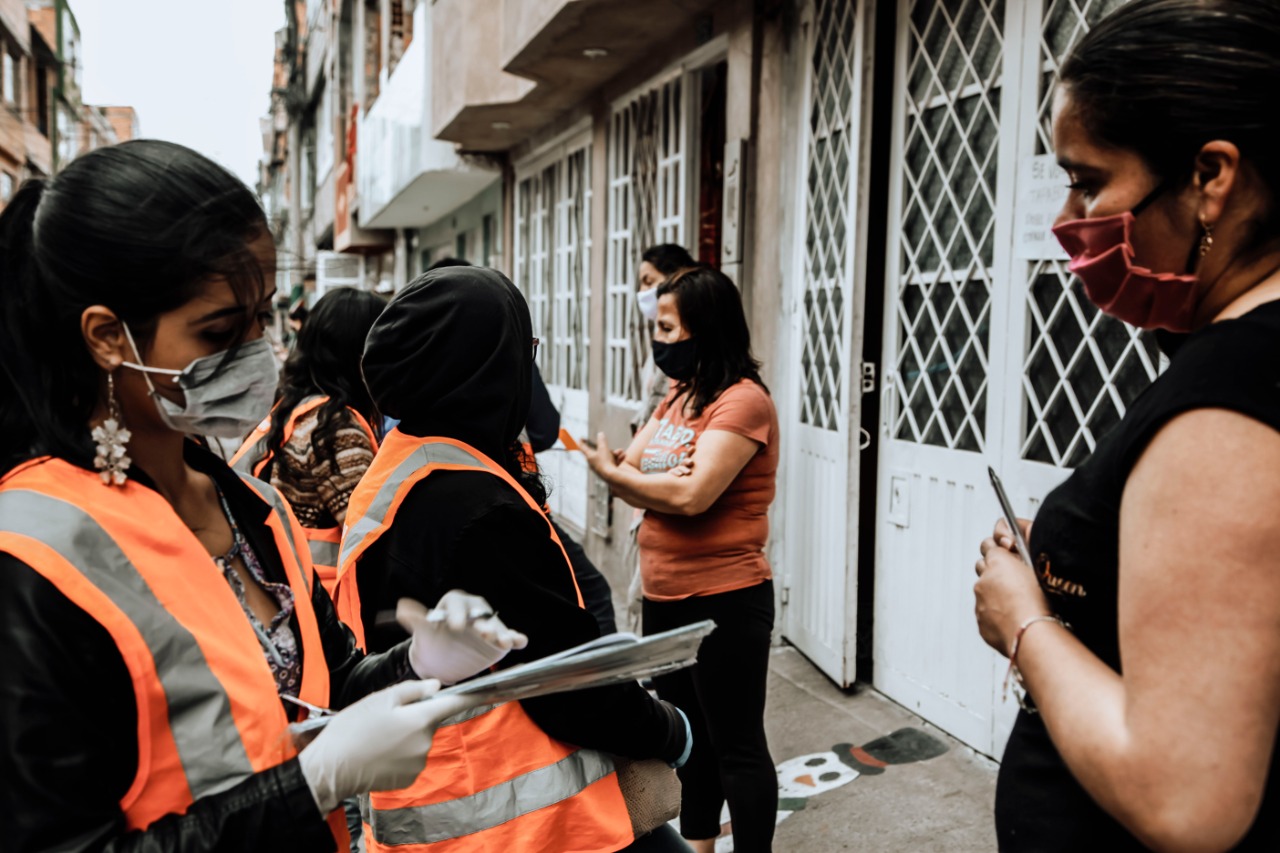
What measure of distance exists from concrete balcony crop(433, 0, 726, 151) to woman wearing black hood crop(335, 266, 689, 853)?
449 centimetres

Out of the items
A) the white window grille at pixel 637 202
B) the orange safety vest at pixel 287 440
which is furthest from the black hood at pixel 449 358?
the white window grille at pixel 637 202

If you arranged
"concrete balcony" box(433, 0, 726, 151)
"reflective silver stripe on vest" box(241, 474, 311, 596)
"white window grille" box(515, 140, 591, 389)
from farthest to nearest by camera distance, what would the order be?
1. "white window grille" box(515, 140, 591, 389)
2. "concrete balcony" box(433, 0, 726, 151)
3. "reflective silver stripe on vest" box(241, 474, 311, 596)

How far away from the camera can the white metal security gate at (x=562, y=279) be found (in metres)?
8.61

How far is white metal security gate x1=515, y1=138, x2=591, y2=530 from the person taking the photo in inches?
339

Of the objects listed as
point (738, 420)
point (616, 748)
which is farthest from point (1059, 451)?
point (616, 748)

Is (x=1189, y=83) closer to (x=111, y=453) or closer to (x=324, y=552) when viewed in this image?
(x=111, y=453)

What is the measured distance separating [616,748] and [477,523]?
516 mm

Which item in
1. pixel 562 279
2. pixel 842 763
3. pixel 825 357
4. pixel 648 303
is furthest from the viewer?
pixel 562 279

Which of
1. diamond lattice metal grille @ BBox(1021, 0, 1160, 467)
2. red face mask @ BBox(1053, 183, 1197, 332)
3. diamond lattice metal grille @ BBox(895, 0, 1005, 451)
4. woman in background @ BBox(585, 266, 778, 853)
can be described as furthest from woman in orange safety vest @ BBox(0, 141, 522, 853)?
diamond lattice metal grille @ BBox(895, 0, 1005, 451)

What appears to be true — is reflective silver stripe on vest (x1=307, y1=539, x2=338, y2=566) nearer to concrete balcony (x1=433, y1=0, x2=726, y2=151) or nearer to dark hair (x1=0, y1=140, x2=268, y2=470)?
dark hair (x1=0, y1=140, x2=268, y2=470)

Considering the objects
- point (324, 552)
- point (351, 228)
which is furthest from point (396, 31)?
point (324, 552)

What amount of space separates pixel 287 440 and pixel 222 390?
2114mm

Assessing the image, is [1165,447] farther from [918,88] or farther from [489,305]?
[918,88]

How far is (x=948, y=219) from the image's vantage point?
408 cm
